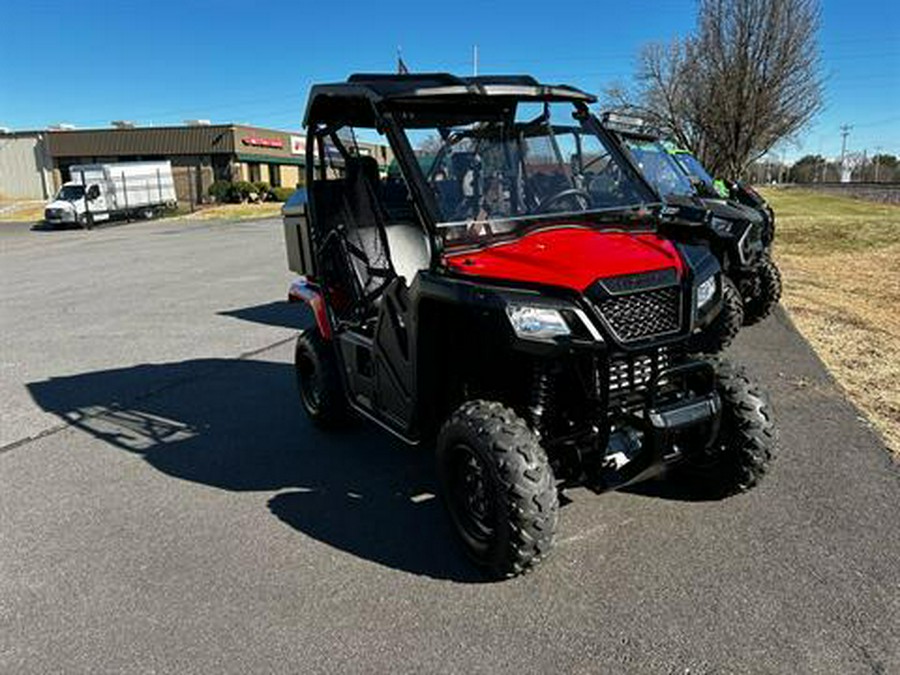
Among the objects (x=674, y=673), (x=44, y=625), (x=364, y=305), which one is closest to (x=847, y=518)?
(x=674, y=673)

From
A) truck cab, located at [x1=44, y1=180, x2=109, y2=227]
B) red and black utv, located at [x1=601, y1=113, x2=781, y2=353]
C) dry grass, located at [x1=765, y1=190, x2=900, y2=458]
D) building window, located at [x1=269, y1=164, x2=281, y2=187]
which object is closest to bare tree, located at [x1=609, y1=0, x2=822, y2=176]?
dry grass, located at [x1=765, y1=190, x2=900, y2=458]

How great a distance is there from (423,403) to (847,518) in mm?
2211

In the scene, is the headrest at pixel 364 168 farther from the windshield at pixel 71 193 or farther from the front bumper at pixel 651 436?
the windshield at pixel 71 193

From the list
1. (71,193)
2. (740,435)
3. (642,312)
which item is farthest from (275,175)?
(642,312)

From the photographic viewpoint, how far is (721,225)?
24.5 ft

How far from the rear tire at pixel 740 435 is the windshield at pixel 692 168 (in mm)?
6625

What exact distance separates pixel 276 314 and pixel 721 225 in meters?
5.58

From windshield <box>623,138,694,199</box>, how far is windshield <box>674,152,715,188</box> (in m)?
0.35

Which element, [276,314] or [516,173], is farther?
[276,314]

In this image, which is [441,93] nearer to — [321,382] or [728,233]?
[321,382]

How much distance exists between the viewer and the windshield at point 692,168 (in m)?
9.80

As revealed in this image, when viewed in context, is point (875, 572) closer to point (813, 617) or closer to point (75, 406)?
point (813, 617)

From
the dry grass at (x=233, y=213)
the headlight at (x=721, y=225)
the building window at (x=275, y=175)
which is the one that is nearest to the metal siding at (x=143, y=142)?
the building window at (x=275, y=175)

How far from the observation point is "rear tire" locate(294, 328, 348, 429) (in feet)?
16.1
